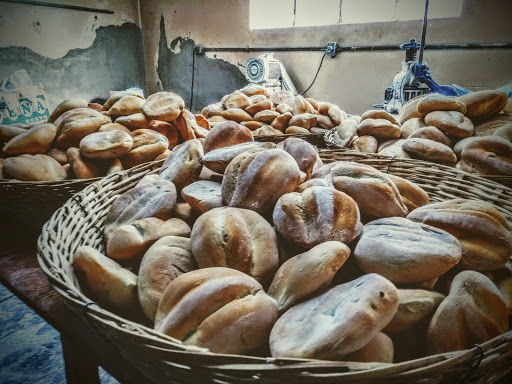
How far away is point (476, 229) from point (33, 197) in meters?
1.41

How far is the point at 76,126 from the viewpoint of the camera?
65.8 inches

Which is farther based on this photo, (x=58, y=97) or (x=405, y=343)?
(x=58, y=97)

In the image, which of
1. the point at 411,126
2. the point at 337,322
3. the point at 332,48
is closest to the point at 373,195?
the point at 337,322

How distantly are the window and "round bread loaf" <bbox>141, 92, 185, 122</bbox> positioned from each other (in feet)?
10.9

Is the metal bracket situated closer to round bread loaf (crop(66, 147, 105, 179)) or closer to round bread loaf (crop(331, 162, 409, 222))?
round bread loaf (crop(66, 147, 105, 179))

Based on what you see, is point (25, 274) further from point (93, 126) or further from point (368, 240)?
point (368, 240)

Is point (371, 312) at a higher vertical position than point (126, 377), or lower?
higher

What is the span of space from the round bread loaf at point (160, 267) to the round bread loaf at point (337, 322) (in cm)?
29

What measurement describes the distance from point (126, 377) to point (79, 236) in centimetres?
43

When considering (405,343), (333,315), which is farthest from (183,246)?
(405,343)

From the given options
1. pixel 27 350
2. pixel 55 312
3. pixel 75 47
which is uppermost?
pixel 75 47

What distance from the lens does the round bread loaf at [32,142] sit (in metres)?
1.53

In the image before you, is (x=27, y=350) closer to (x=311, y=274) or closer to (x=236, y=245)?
(x=236, y=245)

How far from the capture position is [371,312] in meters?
0.60
